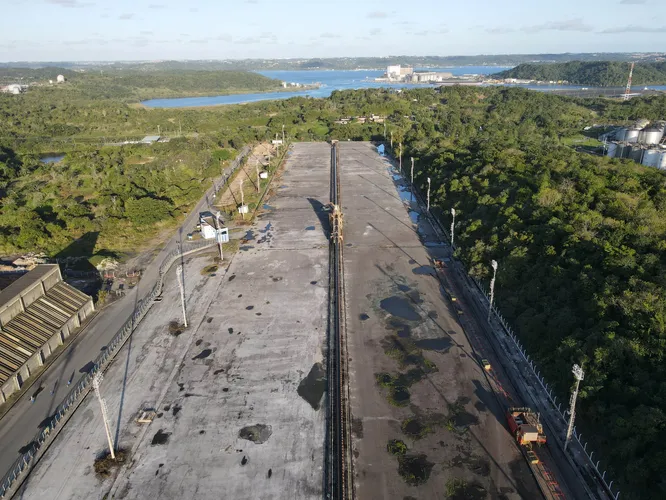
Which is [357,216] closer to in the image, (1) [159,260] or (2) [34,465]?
(1) [159,260]

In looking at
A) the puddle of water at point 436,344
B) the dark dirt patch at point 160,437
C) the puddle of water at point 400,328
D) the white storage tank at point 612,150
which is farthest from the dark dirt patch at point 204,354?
the white storage tank at point 612,150

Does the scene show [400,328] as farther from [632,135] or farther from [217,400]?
[632,135]

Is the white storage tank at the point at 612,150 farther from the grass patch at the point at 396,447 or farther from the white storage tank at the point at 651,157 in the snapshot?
the grass patch at the point at 396,447

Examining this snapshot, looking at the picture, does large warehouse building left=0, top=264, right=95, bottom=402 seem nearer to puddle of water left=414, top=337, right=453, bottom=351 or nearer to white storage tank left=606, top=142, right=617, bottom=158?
puddle of water left=414, top=337, right=453, bottom=351

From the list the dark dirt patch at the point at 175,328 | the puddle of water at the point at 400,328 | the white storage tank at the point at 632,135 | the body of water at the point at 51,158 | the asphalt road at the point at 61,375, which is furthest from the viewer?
the body of water at the point at 51,158

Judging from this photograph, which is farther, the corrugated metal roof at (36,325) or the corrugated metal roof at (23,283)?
the corrugated metal roof at (23,283)

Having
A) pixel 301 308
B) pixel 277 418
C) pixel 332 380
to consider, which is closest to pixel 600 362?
pixel 332 380

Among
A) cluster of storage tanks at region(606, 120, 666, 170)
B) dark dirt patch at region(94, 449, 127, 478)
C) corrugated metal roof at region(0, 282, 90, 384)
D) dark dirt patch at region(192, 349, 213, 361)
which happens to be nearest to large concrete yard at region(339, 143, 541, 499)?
dark dirt patch at region(192, 349, 213, 361)

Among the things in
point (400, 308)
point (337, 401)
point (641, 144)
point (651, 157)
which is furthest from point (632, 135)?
point (337, 401)
